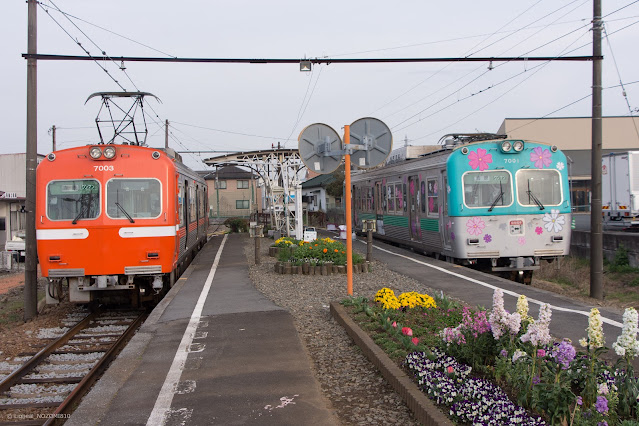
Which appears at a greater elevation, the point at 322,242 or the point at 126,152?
the point at 126,152

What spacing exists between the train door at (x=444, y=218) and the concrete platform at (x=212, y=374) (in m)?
5.69

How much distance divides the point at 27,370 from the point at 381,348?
4.74 metres

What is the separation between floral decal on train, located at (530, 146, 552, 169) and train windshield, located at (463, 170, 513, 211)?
2.47 feet

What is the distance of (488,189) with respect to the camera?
1330cm

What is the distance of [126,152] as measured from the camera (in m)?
10.9

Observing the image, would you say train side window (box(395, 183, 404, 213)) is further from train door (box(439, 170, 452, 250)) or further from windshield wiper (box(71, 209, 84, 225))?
windshield wiper (box(71, 209, 84, 225))

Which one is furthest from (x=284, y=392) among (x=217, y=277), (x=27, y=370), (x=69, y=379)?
(x=217, y=277)

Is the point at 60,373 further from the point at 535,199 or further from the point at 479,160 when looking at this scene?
the point at 535,199

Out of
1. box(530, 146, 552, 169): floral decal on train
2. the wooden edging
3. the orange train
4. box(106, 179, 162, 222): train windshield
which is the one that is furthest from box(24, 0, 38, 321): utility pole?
box(530, 146, 552, 169): floral decal on train

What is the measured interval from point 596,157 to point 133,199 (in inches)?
364

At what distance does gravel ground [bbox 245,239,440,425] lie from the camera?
504 cm

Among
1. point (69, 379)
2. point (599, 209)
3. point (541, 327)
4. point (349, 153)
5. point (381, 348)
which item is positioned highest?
point (349, 153)

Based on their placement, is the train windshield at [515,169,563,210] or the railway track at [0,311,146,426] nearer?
the railway track at [0,311,146,426]

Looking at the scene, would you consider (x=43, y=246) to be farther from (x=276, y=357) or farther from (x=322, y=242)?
(x=322, y=242)
